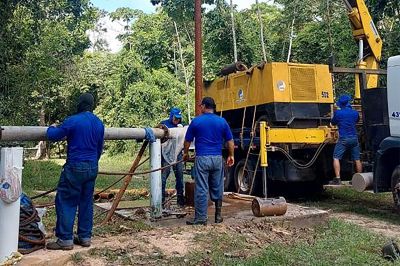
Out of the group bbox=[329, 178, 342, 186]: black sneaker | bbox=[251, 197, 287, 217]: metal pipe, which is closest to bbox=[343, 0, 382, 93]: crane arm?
bbox=[329, 178, 342, 186]: black sneaker

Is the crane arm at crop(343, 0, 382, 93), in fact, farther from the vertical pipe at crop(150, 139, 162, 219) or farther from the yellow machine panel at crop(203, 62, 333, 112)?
the vertical pipe at crop(150, 139, 162, 219)

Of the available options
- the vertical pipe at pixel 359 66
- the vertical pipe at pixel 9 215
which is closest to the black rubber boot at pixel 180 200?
the vertical pipe at pixel 9 215

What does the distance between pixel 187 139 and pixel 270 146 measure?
10.5 ft

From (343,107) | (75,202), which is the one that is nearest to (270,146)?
(343,107)

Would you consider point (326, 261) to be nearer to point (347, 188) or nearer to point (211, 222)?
point (211, 222)

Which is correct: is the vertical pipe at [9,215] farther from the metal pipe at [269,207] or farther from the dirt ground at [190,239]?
the metal pipe at [269,207]

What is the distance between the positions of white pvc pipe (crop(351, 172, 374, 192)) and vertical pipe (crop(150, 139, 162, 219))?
3451 mm

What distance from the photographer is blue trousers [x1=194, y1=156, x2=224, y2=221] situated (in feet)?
22.2

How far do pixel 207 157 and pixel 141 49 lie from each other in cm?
2518

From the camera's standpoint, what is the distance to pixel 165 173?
839 centimetres

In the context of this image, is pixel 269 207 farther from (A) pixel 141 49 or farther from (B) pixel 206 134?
(A) pixel 141 49

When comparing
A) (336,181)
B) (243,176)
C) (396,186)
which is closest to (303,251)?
(396,186)

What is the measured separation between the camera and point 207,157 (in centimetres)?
681

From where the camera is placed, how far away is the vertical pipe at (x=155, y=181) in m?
7.14
